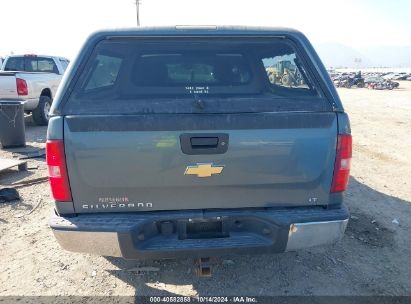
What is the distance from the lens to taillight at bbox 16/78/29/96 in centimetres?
925

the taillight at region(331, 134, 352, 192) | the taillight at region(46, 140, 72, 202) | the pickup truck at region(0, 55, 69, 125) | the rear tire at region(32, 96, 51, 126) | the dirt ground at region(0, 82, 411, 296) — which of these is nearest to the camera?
the taillight at region(46, 140, 72, 202)

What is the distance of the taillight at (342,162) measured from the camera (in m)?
2.41

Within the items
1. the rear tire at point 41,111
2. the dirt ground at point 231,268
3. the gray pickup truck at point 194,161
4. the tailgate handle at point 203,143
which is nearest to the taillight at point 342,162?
the gray pickup truck at point 194,161

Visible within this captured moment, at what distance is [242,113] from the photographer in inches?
92.5

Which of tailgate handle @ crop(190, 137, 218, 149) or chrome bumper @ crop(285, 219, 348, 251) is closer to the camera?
Answer: tailgate handle @ crop(190, 137, 218, 149)

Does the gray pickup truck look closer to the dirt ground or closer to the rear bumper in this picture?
the rear bumper

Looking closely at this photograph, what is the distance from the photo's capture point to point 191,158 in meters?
2.31

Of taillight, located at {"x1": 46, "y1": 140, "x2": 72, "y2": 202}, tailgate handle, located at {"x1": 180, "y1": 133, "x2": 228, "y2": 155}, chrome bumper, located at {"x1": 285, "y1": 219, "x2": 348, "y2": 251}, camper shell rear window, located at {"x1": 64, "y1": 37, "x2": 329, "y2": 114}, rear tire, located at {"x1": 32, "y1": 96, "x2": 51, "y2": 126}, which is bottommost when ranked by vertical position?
rear tire, located at {"x1": 32, "y1": 96, "x2": 51, "y2": 126}

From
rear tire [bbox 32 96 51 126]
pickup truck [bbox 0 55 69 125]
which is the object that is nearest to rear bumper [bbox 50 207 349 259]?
pickup truck [bbox 0 55 69 125]

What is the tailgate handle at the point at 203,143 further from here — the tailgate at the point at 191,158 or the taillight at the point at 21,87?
the taillight at the point at 21,87

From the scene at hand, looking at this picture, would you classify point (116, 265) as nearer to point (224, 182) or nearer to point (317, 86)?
point (224, 182)

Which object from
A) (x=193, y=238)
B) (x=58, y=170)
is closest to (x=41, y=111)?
(x=58, y=170)

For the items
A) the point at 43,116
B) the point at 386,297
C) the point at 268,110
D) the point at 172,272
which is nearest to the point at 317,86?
the point at 268,110

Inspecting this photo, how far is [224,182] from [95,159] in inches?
36.0
